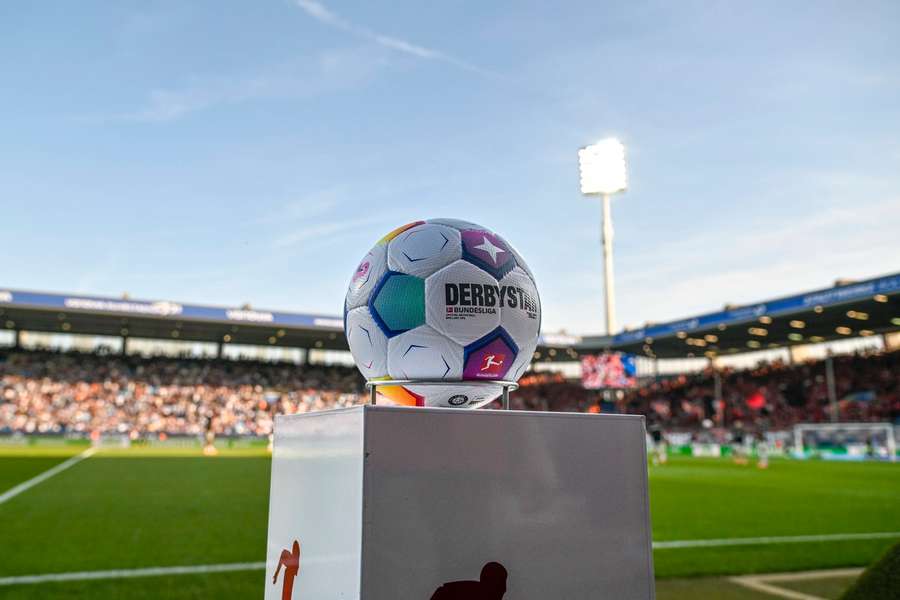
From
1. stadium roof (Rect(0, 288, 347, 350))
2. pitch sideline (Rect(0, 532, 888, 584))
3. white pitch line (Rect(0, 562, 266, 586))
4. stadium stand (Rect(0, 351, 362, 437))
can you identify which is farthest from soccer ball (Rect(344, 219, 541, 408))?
stadium roof (Rect(0, 288, 347, 350))

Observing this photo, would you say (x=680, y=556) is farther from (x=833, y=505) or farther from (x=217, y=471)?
(x=217, y=471)

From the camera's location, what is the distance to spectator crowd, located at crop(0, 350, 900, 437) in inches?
1508

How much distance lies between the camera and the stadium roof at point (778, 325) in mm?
31448

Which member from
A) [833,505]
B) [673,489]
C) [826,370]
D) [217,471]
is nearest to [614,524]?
[833,505]

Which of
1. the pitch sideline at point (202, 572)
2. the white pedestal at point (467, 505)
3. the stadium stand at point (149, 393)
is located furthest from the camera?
the stadium stand at point (149, 393)

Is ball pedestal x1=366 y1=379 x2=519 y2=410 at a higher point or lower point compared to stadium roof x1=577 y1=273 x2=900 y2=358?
lower

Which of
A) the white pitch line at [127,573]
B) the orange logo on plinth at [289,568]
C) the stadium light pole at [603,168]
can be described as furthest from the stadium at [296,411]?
the stadium light pole at [603,168]

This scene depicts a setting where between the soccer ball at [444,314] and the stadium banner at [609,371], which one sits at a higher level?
the stadium banner at [609,371]

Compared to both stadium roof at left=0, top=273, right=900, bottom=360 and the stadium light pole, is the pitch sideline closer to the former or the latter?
stadium roof at left=0, top=273, right=900, bottom=360

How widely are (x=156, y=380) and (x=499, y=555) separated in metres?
46.6

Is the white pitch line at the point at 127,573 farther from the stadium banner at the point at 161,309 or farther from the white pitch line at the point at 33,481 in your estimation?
the stadium banner at the point at 161,309

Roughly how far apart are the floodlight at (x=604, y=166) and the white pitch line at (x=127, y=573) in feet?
116

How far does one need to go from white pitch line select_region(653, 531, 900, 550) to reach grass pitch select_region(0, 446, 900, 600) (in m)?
0.20

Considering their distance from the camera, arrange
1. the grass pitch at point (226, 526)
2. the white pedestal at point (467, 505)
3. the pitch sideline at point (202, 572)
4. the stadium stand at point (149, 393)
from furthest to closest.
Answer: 1. the stadium stand at point (149, 393)
2. the grass pitch at point (226, 526)
3. the pitch sideline at point (202, 572)
4. the white pedestal at point (467, 505)
